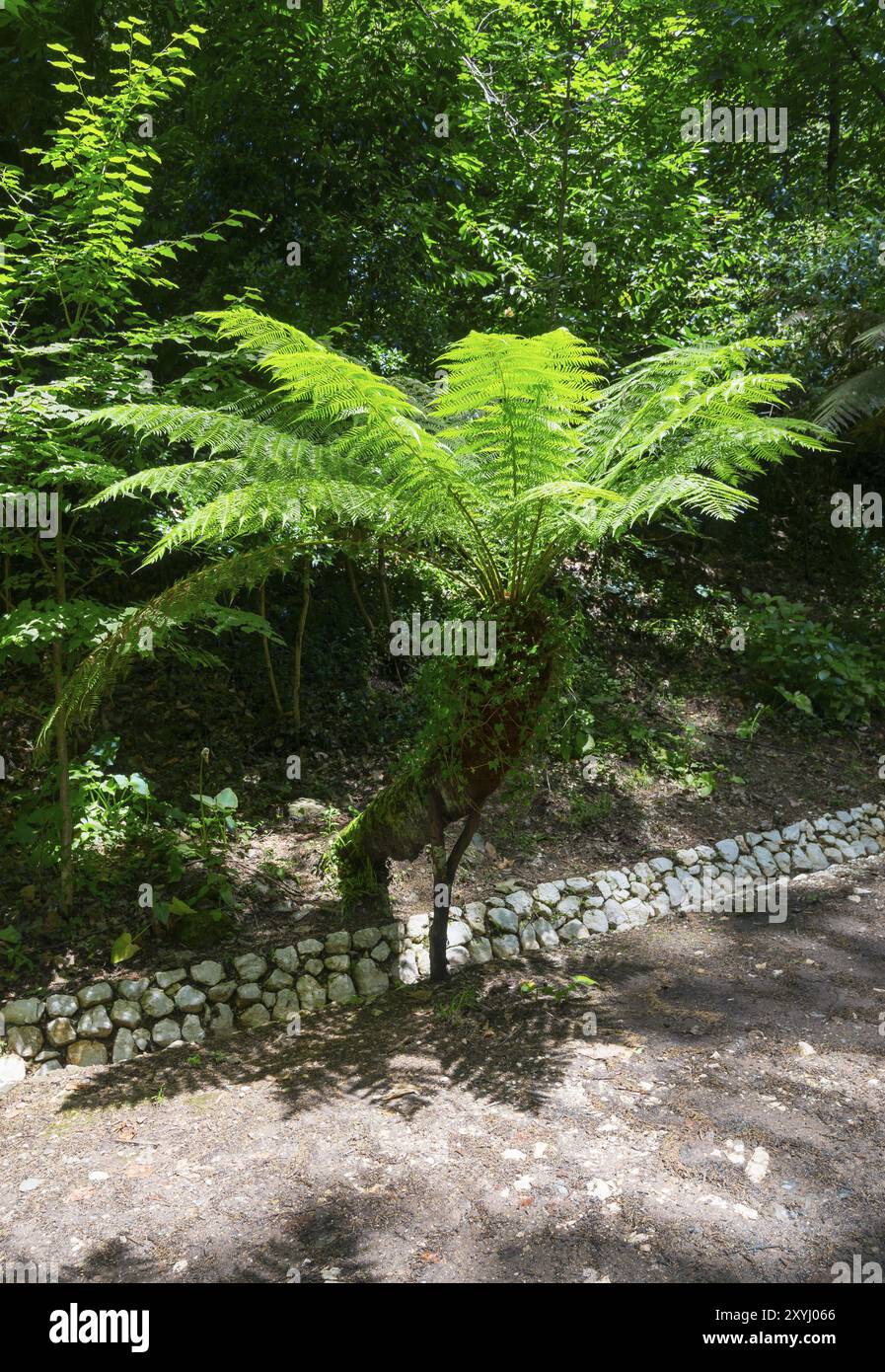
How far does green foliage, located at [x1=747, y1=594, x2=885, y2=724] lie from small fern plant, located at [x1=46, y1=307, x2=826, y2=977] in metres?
3.20

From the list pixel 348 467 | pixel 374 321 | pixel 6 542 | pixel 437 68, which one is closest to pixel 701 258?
pixel 437 68

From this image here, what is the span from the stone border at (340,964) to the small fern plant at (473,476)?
1.54 ft

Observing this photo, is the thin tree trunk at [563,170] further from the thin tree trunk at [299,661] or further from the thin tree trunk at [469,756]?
the thin tree trunk at [469,756]

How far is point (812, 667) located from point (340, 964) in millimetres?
3941

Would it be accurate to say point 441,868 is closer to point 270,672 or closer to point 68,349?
point 270,672

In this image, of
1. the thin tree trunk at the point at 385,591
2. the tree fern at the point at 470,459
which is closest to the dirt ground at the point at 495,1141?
the tree fern at the point at 470,459

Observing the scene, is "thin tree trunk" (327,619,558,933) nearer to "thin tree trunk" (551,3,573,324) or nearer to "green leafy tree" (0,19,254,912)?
"green leafy tree" (0,19,254,912)

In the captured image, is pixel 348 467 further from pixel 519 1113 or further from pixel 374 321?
pixel 374 321

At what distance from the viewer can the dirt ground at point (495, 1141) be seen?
202cm

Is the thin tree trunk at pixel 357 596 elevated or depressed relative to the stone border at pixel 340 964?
elevated

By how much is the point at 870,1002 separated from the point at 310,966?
6.47 feet

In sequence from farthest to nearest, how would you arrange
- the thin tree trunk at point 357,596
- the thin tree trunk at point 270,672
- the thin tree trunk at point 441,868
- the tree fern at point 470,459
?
the thin tree trunk at point 357,596 < the thin tree trunk at point 270,672 < the thin tree trunk at point 441,868 < the tree fern at point 470,459

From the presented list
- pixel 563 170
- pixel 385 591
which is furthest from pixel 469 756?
pixel 563 170

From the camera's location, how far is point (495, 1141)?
243 cm
